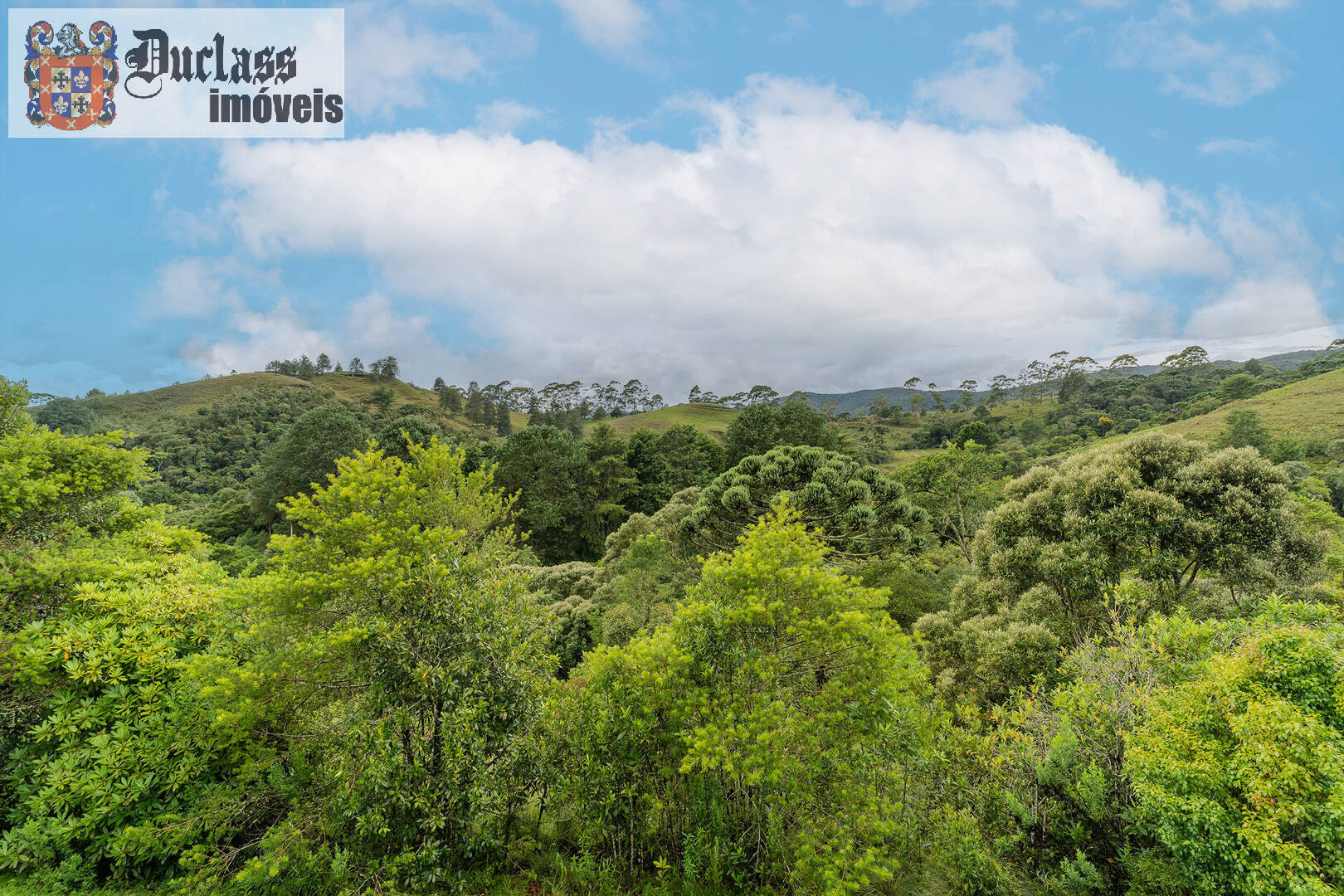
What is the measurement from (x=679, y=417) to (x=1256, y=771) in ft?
335

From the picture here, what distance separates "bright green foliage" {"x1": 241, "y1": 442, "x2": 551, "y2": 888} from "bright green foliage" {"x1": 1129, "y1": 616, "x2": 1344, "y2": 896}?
8105 mm

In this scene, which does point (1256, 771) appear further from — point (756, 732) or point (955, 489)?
point (955, 489)

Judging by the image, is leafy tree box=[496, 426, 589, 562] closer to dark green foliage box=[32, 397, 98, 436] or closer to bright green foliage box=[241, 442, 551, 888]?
bright green foliage box=[241, 442, 551, 888]

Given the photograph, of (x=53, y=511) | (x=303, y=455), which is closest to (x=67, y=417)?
(x=303, y=455)

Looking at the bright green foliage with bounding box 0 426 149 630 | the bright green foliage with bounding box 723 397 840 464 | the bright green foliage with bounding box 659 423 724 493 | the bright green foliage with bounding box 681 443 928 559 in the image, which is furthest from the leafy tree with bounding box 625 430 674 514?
the bright green foliage with bounding box 0 426 149 630

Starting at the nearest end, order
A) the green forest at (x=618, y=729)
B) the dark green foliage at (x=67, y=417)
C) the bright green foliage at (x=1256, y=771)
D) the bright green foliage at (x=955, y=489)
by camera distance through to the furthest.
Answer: the bright green foliage at (x=1256, y=771) → the green forest at (x=618, y=729) → the bright green foliage at (x=955, y=489) → the dark green foliage at (x=67, y=417)

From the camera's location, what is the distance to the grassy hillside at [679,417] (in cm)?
9994

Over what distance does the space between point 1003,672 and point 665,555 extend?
13.3m

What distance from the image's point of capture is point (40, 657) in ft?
23.3

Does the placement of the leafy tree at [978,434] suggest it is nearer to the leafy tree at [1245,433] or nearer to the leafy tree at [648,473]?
the leafy tree at [1245,433]

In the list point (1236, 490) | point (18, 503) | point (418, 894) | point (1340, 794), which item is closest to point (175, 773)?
point (418, 894)

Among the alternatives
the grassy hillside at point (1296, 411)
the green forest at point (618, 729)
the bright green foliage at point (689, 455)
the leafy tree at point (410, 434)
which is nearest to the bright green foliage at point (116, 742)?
the green forest at point (618, 729)

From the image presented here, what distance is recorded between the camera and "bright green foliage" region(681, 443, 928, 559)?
16.6 metres

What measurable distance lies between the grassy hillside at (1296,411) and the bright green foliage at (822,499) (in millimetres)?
41055
